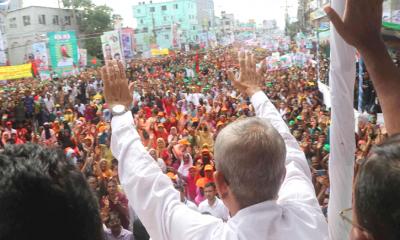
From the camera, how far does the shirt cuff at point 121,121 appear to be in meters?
1.52

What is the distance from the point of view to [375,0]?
3.64 ft

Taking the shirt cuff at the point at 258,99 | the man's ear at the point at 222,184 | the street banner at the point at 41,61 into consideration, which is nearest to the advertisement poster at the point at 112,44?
the street banner at the point at 41,61

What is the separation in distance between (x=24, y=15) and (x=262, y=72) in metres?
47.7

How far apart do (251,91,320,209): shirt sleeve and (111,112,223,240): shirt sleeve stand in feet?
0.85

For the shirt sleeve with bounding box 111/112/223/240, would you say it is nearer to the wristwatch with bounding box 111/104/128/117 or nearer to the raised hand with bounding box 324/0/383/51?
the wristwatch with bounding box 111/104/128/117

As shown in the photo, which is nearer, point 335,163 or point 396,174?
point 396,174

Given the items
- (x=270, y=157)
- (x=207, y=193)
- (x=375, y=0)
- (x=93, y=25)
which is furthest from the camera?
(x=93, y=25)

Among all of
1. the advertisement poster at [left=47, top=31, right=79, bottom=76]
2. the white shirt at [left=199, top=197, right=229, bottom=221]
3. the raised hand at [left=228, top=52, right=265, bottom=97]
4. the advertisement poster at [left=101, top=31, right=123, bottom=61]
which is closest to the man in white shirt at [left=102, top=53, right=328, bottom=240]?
the raised hand at [left=228, top=52, right=265, bottom=97]

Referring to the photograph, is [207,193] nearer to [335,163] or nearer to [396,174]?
[335,163]

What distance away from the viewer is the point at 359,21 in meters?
1.11

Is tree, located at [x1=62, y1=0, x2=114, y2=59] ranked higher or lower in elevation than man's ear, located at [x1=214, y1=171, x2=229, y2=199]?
higher

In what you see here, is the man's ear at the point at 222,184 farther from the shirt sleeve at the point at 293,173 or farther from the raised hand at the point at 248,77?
the raised hand at the point at 248,77

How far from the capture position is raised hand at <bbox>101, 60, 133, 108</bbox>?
1723 millimetres

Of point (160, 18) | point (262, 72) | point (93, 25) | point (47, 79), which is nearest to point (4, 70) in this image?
point (47, 79)
